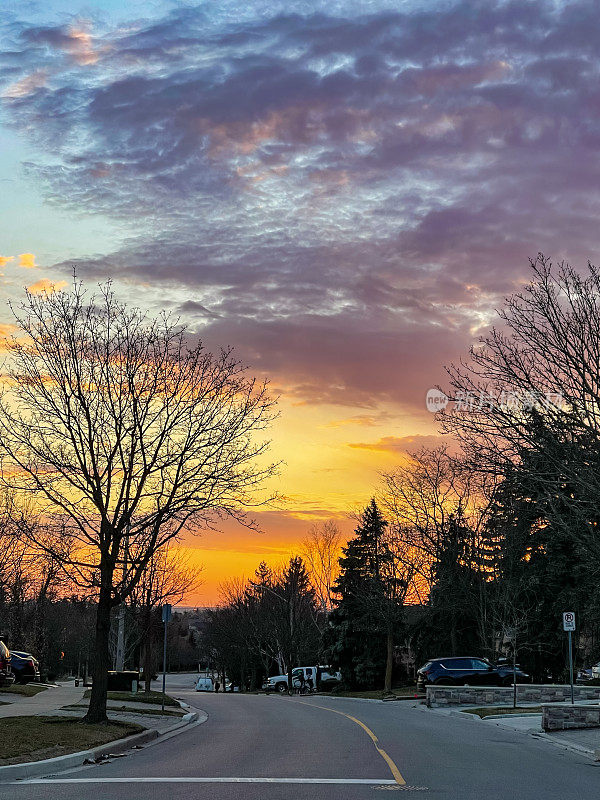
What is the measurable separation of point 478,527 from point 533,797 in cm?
3721

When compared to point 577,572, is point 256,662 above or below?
below

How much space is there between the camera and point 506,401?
770 inches

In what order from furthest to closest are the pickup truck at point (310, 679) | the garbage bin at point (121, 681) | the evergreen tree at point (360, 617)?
the pickup truck at point (310, 679), the evergreen tree at point (360, 617), the garbage bin at point (121, 681)

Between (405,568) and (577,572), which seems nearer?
(577,572)

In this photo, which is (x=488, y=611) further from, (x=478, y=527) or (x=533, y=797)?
(x=533, y=797)

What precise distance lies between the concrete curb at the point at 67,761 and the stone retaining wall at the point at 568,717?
30.5 feet

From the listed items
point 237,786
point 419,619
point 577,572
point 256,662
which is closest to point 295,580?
point 256,662

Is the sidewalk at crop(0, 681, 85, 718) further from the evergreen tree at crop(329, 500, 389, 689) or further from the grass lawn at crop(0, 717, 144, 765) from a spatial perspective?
the evergreen tree at crop(329, 500, 389, 689)

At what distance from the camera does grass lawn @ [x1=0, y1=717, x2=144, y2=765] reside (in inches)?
549

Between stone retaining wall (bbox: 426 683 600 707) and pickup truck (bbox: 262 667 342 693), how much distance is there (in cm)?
2755

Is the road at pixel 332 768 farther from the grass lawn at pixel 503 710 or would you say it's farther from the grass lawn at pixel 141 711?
the grass lawn at pixel 503 710

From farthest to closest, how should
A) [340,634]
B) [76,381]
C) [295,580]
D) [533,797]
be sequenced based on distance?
[295,580] → [340,634] → [76,381] → [533,797]

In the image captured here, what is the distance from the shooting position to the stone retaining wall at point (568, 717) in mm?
21500

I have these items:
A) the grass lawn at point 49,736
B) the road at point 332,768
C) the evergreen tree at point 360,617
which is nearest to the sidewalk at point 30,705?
the grass lawn at point 49,736
